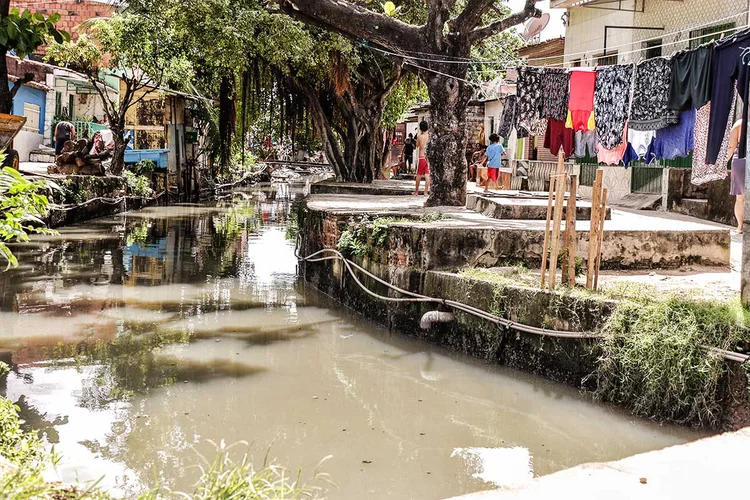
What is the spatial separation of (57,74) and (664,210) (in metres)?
23.6

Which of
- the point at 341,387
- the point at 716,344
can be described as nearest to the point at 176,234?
the point at 341,387

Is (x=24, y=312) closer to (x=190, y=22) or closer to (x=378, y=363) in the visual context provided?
(x=378, y=363)

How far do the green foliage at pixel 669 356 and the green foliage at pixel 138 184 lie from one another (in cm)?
2201

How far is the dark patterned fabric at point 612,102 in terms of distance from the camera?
10609 mm

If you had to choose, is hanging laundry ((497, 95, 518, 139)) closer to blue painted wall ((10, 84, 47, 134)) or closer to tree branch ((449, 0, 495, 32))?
tree branch ((449, 0, 495, 32))

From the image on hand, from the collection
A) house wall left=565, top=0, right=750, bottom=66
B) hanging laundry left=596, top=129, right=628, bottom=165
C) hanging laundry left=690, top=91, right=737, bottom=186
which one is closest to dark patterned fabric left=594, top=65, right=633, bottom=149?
hanging laundry left=596, top=129, right=628, bottom=165

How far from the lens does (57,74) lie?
29688 mm

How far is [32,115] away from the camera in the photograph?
28.8 metres

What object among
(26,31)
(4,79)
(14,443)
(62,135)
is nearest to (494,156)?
(4,79)

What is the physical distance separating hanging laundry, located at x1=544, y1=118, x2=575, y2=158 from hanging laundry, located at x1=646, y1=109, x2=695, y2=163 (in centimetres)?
312

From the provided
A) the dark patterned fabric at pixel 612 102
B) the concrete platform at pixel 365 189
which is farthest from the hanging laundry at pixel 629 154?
the concrete platform at pixel 365 189

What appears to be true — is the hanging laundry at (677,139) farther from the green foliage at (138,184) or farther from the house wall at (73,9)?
the house wall at (73,9)

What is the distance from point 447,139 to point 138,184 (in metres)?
16.7

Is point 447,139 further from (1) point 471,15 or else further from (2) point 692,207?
(2) point 692,207
